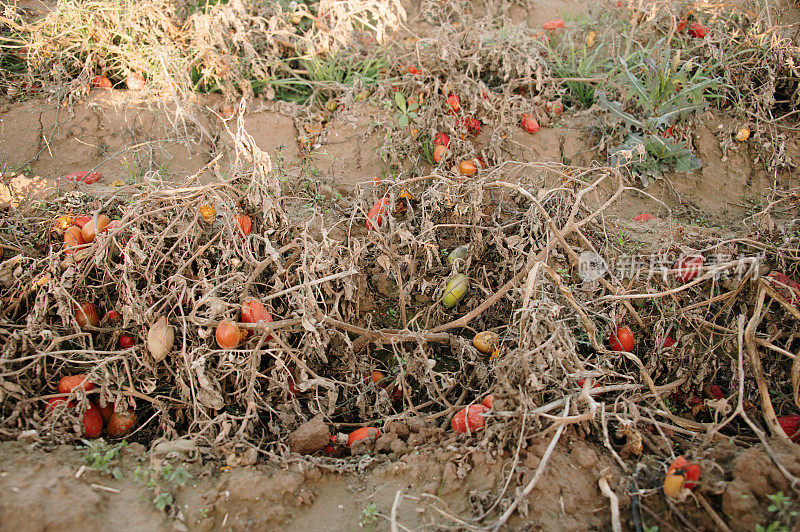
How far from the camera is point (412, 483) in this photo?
1.63 metres

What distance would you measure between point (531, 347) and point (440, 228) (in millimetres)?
865

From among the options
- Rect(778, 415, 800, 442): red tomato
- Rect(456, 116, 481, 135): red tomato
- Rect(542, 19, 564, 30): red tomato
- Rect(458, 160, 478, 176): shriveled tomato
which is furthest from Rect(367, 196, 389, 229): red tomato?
Rect(542, 19, 564, 30): red tomato

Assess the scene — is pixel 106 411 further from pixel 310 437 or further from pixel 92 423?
pixel 310 437

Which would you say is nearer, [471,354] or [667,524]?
[667,524]

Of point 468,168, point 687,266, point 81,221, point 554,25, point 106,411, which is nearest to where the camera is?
point 106,411

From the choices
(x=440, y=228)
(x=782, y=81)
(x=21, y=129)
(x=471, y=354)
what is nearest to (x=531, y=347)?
(x=471, y=354)

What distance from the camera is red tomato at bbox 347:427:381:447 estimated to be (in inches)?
72.4

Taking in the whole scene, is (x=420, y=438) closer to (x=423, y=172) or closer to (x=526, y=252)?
(x=526, y=252)

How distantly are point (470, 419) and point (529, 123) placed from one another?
1.89 meters

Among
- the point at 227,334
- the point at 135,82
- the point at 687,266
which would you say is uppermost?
the point at 135,82

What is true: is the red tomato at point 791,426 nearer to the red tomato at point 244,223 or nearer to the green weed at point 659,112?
the green weed at point 659,112

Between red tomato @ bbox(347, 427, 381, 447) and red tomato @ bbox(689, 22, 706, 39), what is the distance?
10.1 feet

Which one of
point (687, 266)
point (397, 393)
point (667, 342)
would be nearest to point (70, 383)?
point (397, 393)

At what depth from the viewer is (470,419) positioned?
177 cm
